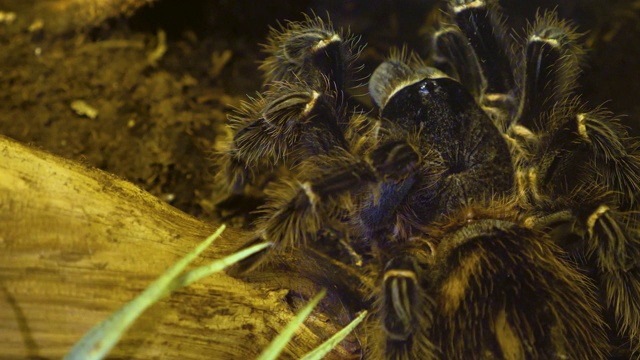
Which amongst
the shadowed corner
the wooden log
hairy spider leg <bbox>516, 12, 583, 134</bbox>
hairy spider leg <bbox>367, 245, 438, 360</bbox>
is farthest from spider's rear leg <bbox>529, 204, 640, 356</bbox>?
the shadowed corner

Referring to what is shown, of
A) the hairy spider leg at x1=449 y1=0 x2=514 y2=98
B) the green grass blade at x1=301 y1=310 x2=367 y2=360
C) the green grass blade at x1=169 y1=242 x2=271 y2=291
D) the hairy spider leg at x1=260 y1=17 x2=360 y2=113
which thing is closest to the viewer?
the green grass blade at x1=169 y1=242 x2=271 y2=291

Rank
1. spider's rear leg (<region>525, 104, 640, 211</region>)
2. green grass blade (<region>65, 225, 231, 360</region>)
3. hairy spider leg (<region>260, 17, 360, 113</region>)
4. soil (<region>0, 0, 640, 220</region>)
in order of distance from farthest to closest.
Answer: soil (<region>0, 0, 640, 220</region>), hairy spider leg (<region>260, 17, 360, 113</region>), spider's rear leg (<region>525, 104, 640, 211</region>), green grass blade (<region>65, 225, 231, 360</region>)

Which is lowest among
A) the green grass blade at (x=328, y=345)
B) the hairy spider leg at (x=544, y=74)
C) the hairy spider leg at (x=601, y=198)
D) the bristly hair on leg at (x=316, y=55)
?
the green grass blade at (x=328, y=345)

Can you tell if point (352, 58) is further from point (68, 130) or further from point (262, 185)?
point (68, 130)

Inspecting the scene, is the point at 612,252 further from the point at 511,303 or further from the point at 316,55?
the point at 316,55

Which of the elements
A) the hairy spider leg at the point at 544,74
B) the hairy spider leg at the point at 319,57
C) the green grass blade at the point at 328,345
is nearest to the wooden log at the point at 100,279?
the green grass blade at the point at 328,345

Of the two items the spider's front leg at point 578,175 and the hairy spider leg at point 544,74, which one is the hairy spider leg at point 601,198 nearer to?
the spider's front leg at point 578,175

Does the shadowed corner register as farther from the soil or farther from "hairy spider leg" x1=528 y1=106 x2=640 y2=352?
"hairy spider leg" x1=528 y1=106 x2=640 y2=352
